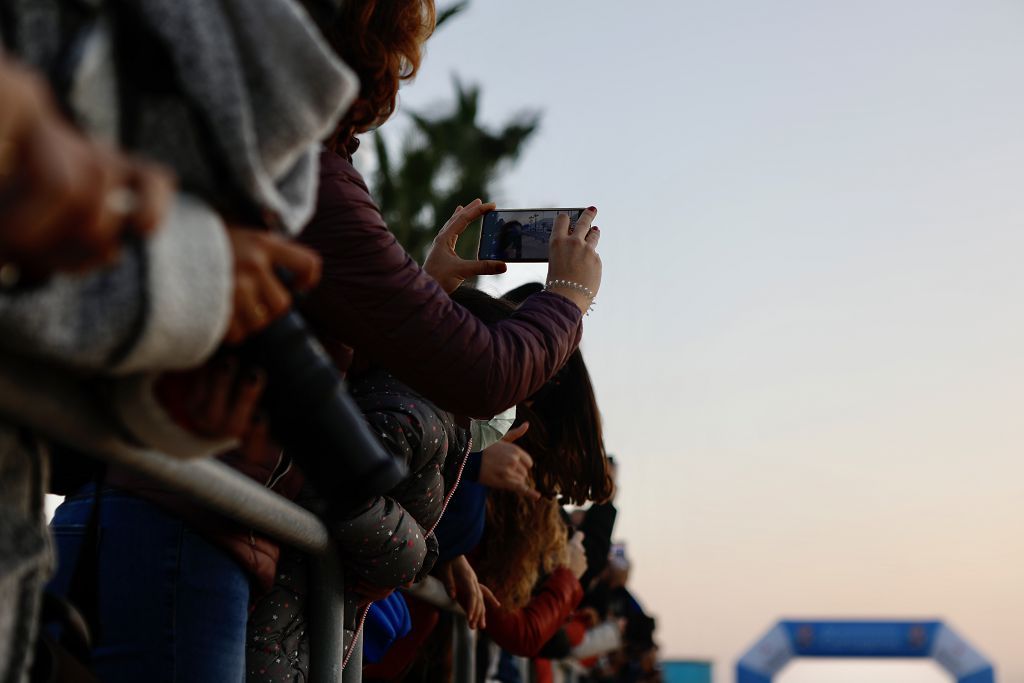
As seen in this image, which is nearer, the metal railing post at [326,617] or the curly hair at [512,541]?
the metal railing post at [326,617]

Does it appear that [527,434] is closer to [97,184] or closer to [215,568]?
[215,568]

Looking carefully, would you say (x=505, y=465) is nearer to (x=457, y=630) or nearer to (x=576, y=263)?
(x=457, y=630)

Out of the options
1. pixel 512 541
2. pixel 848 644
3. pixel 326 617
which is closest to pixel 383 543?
pixel 326 617

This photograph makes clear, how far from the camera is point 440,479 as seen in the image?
225 cm

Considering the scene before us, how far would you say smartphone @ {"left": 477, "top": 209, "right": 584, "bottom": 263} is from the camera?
234cm

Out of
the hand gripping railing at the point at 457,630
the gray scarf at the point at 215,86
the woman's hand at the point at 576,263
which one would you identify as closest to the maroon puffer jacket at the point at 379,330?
the woman's hand at the point at 576,263

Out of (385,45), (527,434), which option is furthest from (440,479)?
(527,434)

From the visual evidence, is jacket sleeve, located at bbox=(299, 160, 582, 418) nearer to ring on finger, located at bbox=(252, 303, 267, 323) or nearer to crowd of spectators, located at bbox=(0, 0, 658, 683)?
crowd of spectators, located at bbox=(0, 0, 658, 683)

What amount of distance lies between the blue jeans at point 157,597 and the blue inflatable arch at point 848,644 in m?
20.8

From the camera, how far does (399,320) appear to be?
179 centimetres

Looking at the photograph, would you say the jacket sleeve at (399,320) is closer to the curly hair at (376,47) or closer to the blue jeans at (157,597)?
the curly hair at (376,47)

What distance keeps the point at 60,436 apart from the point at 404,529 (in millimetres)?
1070

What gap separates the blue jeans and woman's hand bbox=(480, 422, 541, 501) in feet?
4.61

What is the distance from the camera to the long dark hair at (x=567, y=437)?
11.1 feet
